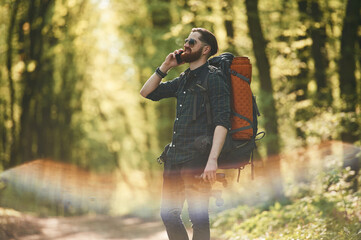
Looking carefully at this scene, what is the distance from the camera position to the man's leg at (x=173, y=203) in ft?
12.9

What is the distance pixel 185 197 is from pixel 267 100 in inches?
251

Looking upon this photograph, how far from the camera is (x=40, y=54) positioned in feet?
50.5

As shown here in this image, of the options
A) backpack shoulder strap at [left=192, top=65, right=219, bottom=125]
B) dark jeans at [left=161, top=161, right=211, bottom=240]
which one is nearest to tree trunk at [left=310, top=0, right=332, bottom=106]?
backpack shoulder strap at [left=192, top=65, right=219, bottom=125]

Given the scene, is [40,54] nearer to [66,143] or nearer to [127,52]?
[127,52]

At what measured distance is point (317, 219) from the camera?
648cm

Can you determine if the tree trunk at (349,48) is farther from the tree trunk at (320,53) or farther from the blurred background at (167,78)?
the tree trunk at (320,53)

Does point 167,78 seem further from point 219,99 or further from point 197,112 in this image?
point 219,99

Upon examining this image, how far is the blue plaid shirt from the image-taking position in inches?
151

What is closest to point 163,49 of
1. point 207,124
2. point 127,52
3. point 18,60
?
point 18,60

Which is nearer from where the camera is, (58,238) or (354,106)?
(354,106)

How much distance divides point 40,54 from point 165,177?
1279 cm

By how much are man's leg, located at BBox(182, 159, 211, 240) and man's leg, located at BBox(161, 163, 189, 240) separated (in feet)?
0.33

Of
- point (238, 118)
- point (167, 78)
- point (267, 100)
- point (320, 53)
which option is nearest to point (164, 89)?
point (238, 118)

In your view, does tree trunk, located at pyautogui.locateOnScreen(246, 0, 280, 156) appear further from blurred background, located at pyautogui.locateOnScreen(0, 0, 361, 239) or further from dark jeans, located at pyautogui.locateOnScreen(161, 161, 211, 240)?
dark jeans, located at pyautogui.locateOnScreen(161, 161, 211, 240)
